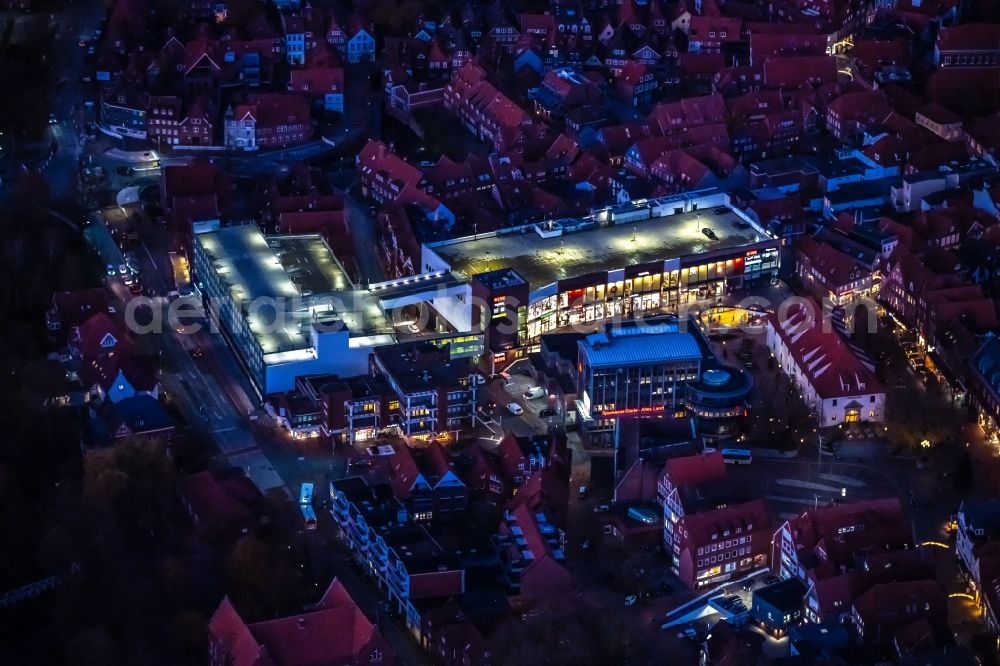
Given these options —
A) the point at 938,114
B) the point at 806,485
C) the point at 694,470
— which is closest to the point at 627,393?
the point at 694,470

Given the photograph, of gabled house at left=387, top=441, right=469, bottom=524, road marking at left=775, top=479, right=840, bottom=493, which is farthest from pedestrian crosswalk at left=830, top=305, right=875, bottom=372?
gabled house at left=387, top=441, right=469, bottom=524

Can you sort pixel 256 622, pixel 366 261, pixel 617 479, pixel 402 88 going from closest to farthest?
pixel 256 622 → pixel 617 479 → pixel 366 261 → pixel 402 88

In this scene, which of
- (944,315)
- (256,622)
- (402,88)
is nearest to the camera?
(256,622)

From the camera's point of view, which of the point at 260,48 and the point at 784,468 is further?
the point at 260,48

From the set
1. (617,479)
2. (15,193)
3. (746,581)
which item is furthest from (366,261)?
(746,581)

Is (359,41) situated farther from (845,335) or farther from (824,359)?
(824,359)

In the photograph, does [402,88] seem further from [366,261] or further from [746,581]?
[746,581]
